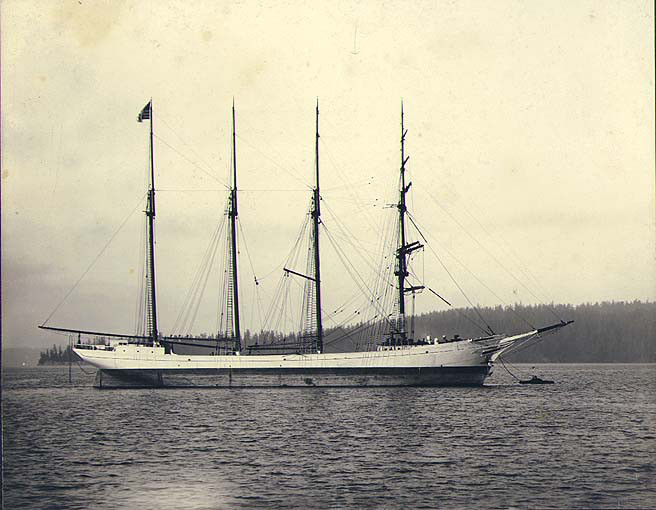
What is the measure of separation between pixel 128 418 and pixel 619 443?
2295 cm

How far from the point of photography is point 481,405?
4369cm

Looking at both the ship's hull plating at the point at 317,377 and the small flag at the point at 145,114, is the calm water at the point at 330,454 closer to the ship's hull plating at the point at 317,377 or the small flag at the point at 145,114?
the ship's hull plating at the point at 317,377

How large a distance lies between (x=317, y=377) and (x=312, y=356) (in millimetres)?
1540

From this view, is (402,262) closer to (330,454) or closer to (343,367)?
(343,367)

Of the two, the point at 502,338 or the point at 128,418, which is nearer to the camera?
the point at 128,418

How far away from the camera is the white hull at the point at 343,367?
53469 mm

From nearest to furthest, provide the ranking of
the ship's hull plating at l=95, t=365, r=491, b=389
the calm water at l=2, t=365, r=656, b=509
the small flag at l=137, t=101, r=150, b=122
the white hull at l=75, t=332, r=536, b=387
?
the calm water at l=2, t=365, r=656, b=509 < the small flag at l=137, t=101, r=150, b=122 < the white hull at l=75, t=332, r=536, b=387 < the ship's hull plating at l=95, t=365, r=491, b=389

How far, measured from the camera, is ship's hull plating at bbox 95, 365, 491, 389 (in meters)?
53.6

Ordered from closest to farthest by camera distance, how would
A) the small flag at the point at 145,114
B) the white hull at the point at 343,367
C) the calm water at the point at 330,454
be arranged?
the calm water at the point at 330,454, the small flag at the point at 145,114, the white hull at the point at 343,367

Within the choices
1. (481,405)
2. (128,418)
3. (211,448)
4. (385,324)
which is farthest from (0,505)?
(385,324)

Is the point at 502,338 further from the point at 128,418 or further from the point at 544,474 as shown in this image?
the point at 544,474

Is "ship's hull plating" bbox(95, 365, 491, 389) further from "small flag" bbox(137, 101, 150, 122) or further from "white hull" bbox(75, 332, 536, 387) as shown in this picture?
"small flag" bbox(137, 101, 150, 122)

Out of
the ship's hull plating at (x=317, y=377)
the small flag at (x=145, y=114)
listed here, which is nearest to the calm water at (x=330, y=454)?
the ship's hull plating at (x=317, y=377)

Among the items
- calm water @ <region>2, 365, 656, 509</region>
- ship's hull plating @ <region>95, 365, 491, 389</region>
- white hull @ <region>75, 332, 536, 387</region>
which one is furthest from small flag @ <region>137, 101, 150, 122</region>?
ship's hull plating @ <region>95, 365, 491, 389</region>
